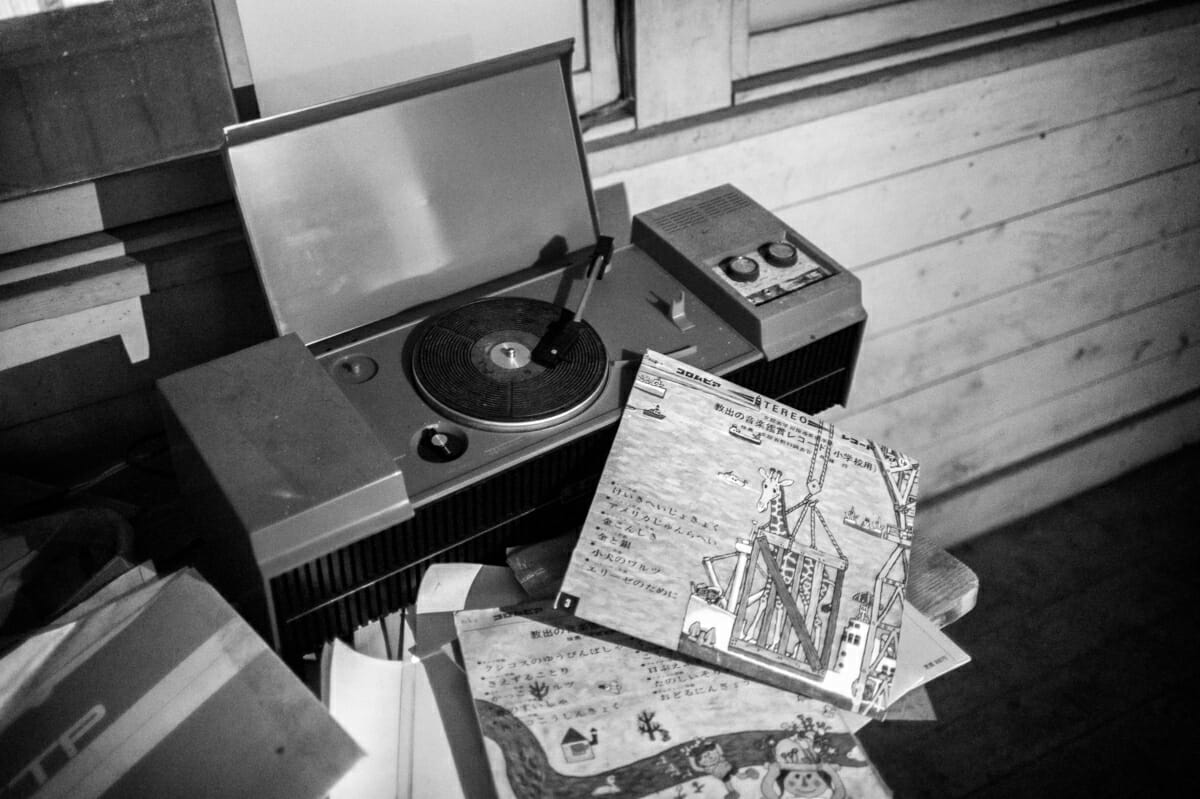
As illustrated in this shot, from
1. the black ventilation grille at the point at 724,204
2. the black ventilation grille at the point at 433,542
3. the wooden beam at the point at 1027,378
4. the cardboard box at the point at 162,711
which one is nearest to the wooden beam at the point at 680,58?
the black ventilation grille at the point at 724,204

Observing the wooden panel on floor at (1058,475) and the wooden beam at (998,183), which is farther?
the wooden panel on floor at (1058,475)

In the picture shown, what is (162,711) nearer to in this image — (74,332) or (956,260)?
(74,332)

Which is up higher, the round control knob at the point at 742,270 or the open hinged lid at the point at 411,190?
the open hinged lid at the point at 411,190

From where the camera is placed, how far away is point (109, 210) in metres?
1.20

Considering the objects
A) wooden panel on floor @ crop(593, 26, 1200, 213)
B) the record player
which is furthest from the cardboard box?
wooden panel on floor @ crop(593, 26, 1200, 213)

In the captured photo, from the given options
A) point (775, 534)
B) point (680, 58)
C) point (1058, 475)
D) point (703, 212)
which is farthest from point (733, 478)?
point (1058, 475)

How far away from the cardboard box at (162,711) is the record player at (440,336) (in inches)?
2.3

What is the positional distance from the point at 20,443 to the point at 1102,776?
1744 mm

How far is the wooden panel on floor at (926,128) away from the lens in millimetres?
1571

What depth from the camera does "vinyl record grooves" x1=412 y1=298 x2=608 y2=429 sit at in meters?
1.05

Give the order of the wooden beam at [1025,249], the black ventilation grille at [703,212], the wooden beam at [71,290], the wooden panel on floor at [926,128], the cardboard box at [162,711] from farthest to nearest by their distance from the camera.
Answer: the wooden beam at [1025,249] < the wooden panel on floor at [926,128] < the black ventilation grille at [703,212] < the wooden beam at [71,290] < the cardboard box at [162,711]

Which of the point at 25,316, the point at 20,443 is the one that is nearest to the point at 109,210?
the point at 25,316

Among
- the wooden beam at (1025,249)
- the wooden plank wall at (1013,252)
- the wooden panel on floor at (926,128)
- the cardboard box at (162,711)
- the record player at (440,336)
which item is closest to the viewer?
the cardboard box at (162,711)

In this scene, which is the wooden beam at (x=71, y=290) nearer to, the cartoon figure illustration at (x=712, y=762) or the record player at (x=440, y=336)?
the record player at (x=440, y=336)
